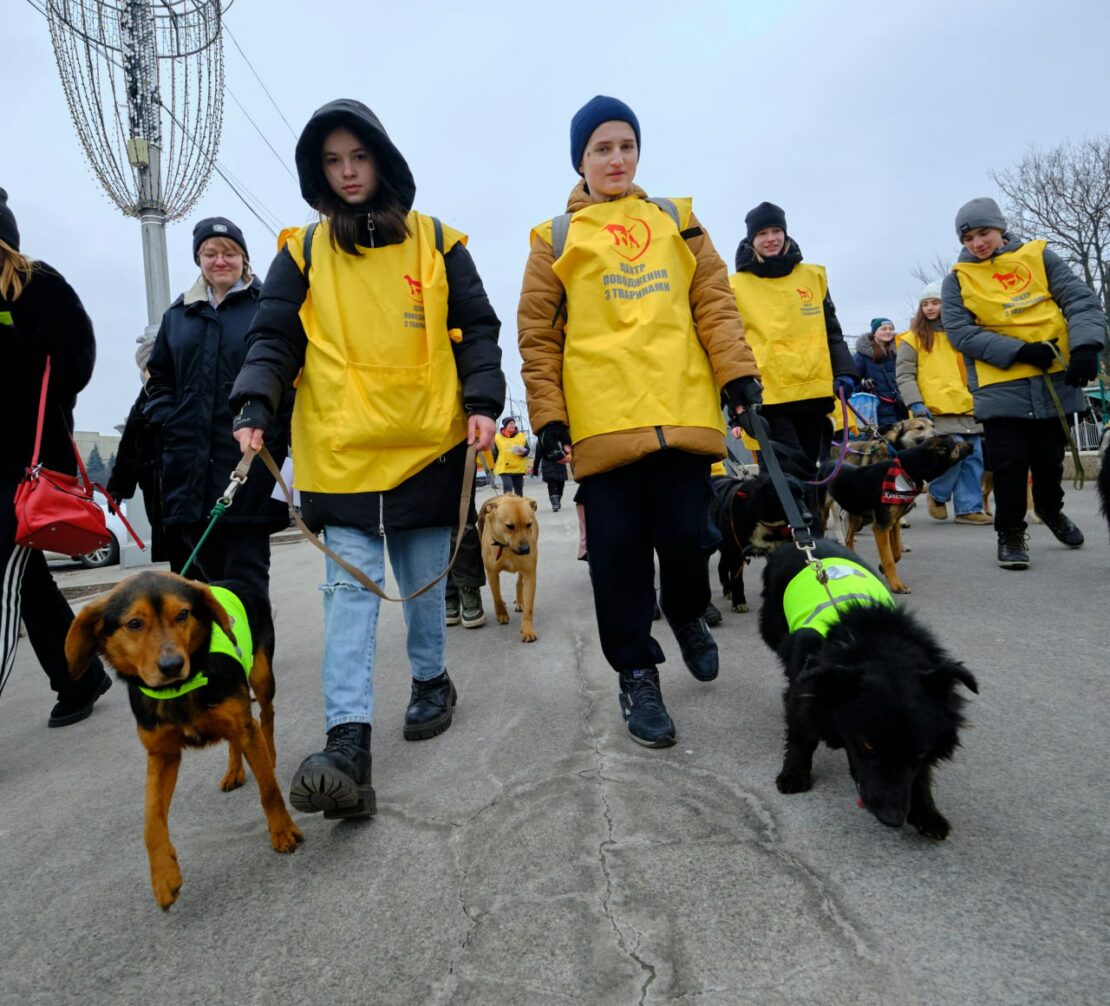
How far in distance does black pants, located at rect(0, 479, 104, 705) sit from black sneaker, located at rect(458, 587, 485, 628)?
2252 mm

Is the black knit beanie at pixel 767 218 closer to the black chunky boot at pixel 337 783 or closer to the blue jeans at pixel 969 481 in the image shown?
the blue jeans at pixel 969 481

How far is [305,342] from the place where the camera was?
9.33 feet

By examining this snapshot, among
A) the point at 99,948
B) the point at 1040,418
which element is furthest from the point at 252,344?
the point at 1040,418

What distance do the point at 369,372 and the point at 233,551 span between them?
1.36 m

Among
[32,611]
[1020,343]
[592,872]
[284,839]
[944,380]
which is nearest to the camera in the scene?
[592,872]

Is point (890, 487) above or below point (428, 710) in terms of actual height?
above

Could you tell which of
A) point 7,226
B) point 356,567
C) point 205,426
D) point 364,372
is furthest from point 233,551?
point 7,226

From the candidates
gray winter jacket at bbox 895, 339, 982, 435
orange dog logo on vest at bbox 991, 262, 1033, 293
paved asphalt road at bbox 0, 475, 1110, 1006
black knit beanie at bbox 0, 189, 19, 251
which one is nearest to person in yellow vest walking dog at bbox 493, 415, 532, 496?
gray winter jacket at bbox 895, 339, 982, 435

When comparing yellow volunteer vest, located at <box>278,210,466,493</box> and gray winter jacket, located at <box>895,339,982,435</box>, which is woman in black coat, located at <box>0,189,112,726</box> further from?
gray winter jacket, located at <box>895,339,982,435</box>

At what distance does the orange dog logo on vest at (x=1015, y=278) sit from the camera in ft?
17.0

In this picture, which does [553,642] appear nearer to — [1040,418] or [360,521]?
[360,521]

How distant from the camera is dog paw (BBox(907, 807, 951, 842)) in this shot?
A: 1.99 m

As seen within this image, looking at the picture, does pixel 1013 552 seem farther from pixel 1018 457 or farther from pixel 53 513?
pixel 53 513

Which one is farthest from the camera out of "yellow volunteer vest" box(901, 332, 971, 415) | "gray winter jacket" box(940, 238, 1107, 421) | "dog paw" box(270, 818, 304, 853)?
"yellow volunteer vest" box(901, 332, 971, 415)
